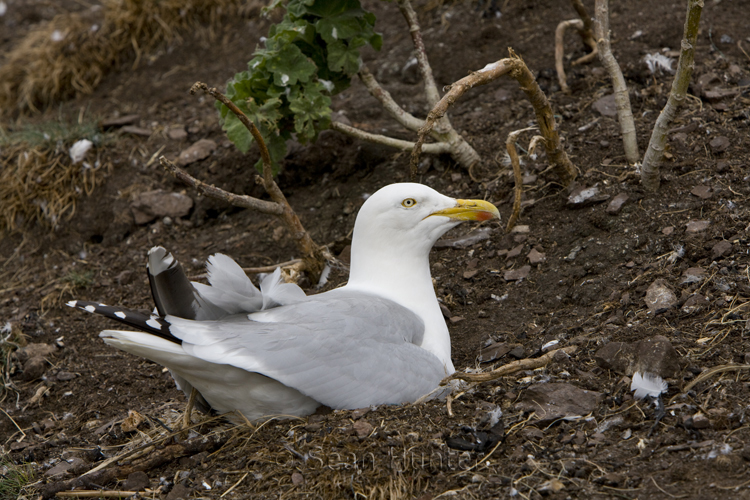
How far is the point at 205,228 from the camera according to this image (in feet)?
18.4

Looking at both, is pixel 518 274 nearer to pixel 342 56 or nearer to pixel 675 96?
pixel 675 96

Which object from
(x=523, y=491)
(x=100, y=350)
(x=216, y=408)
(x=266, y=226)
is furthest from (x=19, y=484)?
(x=266, y=226)

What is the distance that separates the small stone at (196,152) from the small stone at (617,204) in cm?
322

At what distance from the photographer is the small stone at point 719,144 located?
13.9 feet

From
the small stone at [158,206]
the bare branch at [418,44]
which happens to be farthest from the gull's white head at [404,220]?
the small stone at [158,206]

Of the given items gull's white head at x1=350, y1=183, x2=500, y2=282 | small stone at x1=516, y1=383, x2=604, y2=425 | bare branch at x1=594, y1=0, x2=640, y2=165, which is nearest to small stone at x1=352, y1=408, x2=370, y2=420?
small stone at x1=516, y1=383, x2=604, y2=425

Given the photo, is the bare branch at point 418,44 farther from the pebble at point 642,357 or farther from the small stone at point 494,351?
the pebble at point 642,357

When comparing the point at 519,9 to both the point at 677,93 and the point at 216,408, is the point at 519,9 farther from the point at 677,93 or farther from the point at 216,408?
the point at 216,408

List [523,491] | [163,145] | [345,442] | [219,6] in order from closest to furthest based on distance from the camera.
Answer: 1. [523,491]
2. [345,442]
3. [163,145]
4. [219,6]

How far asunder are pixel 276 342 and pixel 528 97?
6.62 feet

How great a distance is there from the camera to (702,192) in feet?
13.1

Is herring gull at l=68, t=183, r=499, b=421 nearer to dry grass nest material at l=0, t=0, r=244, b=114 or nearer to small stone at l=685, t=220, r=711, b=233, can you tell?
small stone at l=685, t=220, r=711, b=233

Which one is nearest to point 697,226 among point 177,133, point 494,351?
point 494,351

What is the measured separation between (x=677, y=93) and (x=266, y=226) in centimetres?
293
